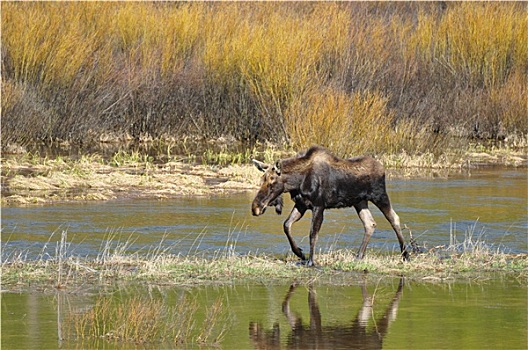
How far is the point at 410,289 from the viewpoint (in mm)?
11586

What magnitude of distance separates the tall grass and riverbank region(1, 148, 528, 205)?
1.35 metres

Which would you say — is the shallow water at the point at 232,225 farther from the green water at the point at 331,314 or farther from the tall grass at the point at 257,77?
the tall grass at the point at 257,77

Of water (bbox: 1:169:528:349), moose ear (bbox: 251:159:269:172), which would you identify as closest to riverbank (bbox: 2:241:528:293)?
water (bbox: 1:169:528:349)

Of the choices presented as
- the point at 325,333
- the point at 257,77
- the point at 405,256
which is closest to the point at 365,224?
the point at 405,256

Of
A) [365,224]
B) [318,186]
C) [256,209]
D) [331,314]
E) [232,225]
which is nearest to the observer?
[331,314]

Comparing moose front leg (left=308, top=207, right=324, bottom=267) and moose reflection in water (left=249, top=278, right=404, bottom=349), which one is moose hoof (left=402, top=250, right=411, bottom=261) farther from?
moose reflection in water (left=249, top=278, right=404, bottom=349)

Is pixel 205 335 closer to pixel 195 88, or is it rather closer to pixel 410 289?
pixel 410 289

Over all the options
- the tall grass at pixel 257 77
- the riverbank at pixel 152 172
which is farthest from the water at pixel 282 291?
the tall grass at pixel 257 77

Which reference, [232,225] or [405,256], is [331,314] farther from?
[232,225]

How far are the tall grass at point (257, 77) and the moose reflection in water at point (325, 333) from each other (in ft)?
50.1

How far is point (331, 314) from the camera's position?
1020 centimetres

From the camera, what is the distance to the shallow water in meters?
14.7

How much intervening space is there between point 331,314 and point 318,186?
300 centimetres

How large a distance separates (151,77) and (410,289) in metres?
22.1
